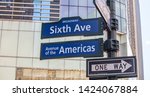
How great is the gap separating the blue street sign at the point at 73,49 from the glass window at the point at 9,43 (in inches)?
790

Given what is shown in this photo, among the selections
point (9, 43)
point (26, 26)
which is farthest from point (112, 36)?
point (26, 26)

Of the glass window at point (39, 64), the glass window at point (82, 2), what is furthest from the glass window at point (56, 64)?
the glass window at point (82, 2)

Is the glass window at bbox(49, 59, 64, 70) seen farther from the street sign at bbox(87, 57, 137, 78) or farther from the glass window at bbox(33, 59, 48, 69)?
the street sign at bbox(87, 57, 137, 78)

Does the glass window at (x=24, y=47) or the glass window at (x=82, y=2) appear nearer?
the glass window at (x=24, y=47)

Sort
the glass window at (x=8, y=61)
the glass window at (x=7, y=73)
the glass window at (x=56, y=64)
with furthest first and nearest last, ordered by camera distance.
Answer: the glass window at (x=56, y=64), the glass window at (x=8, y=61), the glass window at (x=7, y=73)

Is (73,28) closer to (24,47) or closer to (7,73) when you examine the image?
(7,73)

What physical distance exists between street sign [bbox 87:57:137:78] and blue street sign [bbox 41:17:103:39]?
0.81 metres

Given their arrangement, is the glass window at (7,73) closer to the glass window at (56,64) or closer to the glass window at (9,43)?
the glass window at (9,43)

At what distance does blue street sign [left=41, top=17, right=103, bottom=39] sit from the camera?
7957 mm

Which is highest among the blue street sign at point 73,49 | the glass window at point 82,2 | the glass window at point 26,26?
the glass window at point 82,2

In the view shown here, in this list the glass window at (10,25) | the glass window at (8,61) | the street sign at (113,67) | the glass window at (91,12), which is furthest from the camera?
the glass window at (91,12)

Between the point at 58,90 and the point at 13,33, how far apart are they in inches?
870

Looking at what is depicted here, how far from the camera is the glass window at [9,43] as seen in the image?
27625mm

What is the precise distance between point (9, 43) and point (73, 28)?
20.5 m
